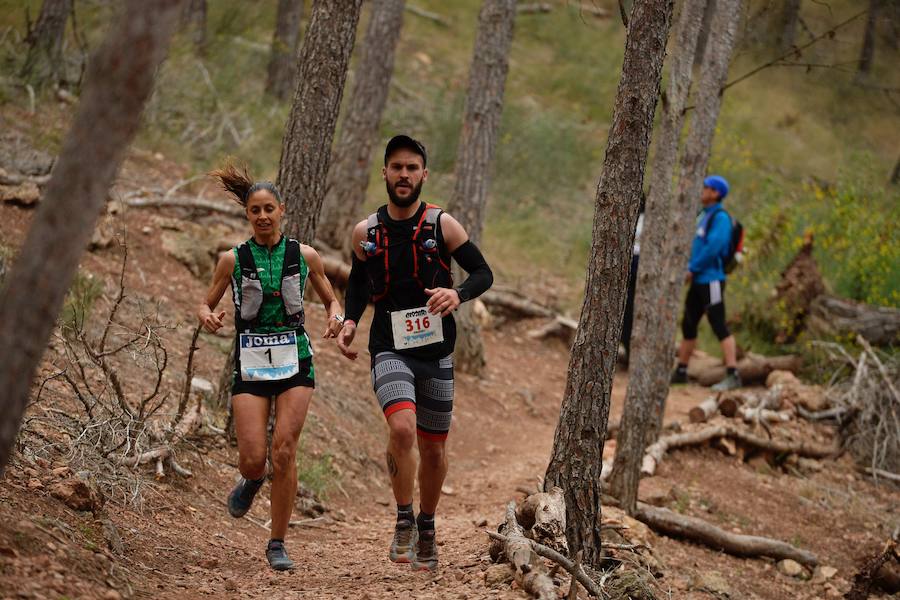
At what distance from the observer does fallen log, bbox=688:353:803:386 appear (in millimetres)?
13469

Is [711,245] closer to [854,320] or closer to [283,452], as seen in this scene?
[854,320]

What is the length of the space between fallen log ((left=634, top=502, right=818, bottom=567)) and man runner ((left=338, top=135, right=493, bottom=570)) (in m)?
3.02

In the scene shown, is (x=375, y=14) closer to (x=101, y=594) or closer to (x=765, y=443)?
(x=765, y=443)

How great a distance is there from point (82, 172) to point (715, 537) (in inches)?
248

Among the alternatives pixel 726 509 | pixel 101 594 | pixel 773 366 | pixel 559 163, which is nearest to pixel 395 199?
pixel 101 594

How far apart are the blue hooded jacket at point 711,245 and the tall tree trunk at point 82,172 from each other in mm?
9441

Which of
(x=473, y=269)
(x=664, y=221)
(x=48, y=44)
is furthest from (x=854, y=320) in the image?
(x=48, y=44)

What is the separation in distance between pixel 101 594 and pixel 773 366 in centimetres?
1096

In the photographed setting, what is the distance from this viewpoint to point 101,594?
420 cm

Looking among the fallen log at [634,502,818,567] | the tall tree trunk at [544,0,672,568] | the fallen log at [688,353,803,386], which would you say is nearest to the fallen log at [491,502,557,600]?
the tall tree trunk at [544,0,672,568]

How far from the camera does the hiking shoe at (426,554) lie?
554 cm

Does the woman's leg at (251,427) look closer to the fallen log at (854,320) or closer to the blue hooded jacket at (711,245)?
the blue hooded jacket at (711,245)

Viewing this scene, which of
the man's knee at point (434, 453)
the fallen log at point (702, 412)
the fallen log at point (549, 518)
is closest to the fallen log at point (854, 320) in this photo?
the fallen log at point (702, 412)

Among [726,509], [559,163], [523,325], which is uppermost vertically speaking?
[559,163]
